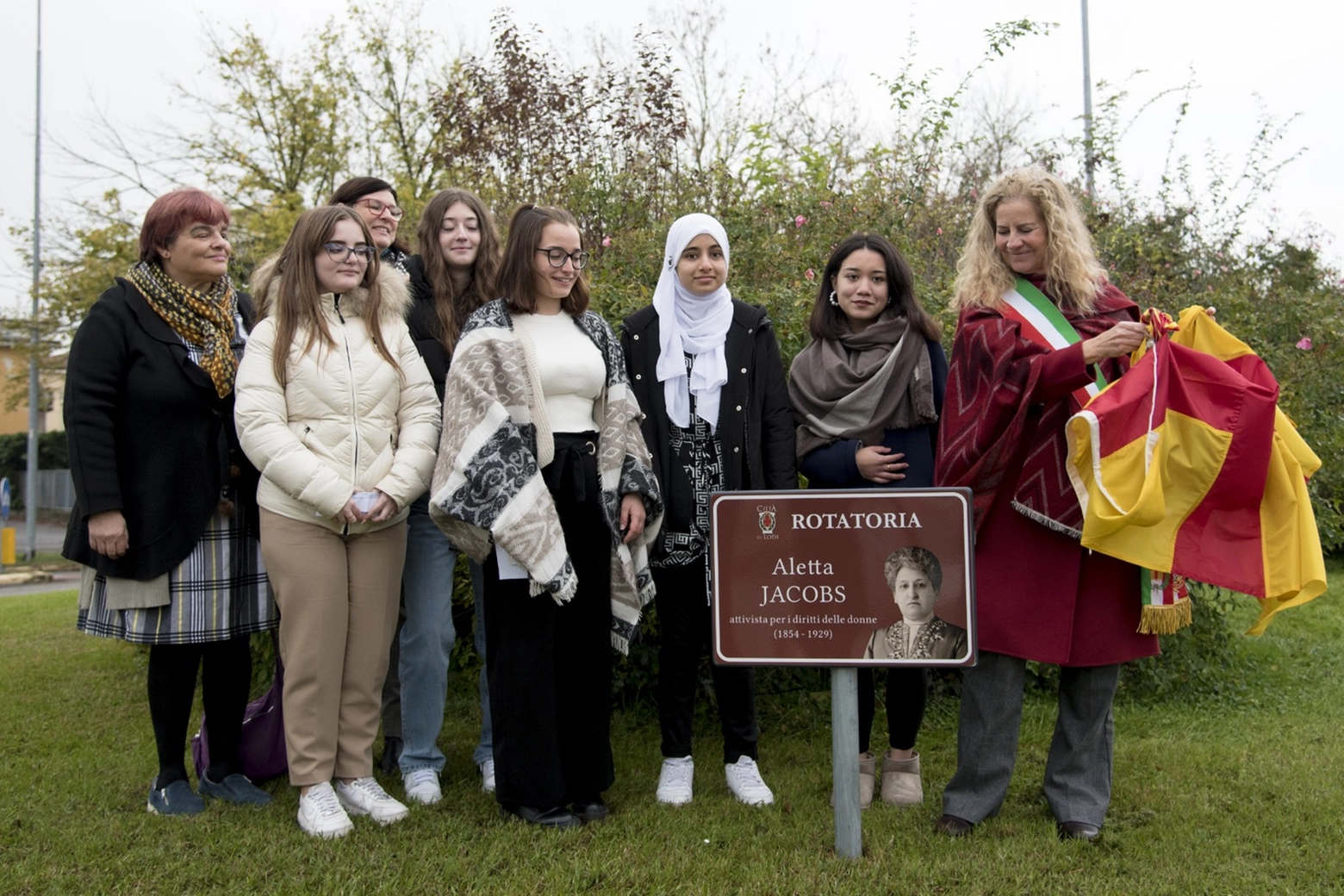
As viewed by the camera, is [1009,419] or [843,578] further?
[1009,419]

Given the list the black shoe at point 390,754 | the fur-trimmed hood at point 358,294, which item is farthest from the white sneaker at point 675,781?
the fur-trimmed hood at point 358,294

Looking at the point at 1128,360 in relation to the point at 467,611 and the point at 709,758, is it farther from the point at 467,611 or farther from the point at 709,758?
the point at 467,611

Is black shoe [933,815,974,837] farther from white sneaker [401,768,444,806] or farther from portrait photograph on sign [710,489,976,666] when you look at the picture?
white sneaker [401,768,444,806]

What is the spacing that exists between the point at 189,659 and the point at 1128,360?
3418 millimetres

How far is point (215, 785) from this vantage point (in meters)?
4.10

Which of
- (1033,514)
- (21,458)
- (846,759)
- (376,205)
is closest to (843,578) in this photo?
(846,759)

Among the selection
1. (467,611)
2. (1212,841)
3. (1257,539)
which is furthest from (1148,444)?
(467,611)

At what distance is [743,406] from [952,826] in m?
1.59

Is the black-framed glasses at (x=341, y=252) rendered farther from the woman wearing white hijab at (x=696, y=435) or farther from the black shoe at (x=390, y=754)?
the black shoe at (x=390, y=754)

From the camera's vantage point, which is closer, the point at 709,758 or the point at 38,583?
the point at 709,758

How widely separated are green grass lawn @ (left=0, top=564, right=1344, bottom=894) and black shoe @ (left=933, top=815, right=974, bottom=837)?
0.04m

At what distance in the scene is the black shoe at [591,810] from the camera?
382 centimetres

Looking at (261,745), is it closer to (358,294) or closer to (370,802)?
(370,802)

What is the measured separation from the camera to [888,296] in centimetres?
412
